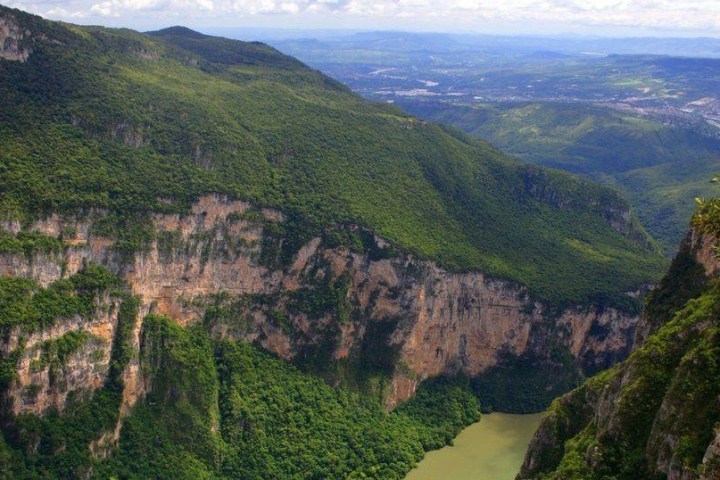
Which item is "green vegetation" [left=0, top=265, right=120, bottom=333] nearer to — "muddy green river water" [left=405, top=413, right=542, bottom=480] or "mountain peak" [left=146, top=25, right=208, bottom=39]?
"muddy green river water" [left=405, top=413, right=542, bottom=480]

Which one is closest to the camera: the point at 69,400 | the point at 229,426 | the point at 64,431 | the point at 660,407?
the point at 660,407

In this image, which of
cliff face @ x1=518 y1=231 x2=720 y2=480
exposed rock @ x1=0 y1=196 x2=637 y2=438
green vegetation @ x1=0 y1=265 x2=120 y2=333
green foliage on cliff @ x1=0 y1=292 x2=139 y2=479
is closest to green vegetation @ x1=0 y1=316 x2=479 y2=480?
green foliage on cliff @ x1=0 y1=292 x2=139 y2=479

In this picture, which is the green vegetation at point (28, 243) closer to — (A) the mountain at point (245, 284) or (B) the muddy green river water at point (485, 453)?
(A) the mountain at point (245, 284)

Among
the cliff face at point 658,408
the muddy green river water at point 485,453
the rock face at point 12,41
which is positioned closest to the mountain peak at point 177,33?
the rock face at point 12,41

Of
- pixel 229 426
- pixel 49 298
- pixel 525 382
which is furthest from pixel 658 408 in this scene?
pixel 525 382

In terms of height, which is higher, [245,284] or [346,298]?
[245,284]

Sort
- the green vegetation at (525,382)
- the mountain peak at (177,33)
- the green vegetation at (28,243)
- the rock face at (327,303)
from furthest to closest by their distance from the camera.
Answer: the mountain peak at (177,33), the green vegetation at (525,382), the rock face at (327,303), the green vegetation at (28,243)

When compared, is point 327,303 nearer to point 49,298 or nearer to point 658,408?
point 49,298
